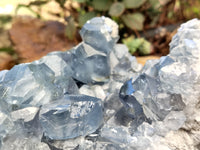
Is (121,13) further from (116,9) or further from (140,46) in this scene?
(140,46)

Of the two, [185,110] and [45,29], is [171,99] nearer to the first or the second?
[185,110]

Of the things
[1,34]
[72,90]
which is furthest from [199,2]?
[72,90]

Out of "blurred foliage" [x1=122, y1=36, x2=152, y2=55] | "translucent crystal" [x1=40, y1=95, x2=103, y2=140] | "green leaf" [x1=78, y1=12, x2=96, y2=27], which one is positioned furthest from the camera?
"green leaf" [x1=78, y1=12, x2=96, y2=27]

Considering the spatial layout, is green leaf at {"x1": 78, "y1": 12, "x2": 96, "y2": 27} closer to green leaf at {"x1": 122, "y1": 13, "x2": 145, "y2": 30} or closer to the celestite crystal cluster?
green leaf at {"x1": 122, "y1": 13, "x2": 145, "y2": 30}

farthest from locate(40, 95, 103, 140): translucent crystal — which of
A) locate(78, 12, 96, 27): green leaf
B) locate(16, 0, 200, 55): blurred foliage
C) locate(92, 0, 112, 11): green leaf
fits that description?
locate(92, 0, 112, 11): green leaf

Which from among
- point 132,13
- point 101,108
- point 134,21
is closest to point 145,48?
point 134,21

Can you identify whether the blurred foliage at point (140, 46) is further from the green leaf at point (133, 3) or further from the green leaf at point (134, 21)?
the green leaf at point (133, 3)

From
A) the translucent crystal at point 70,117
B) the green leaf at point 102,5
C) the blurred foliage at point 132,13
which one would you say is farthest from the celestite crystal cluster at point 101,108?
the green leaf at point 102,5
